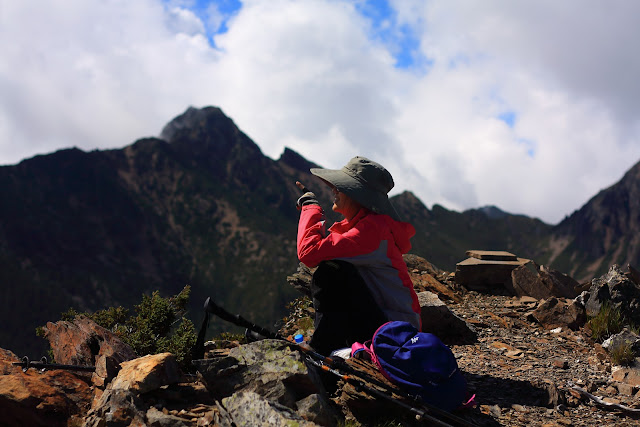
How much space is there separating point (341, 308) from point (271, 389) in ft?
3.79

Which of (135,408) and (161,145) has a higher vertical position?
(161,145)

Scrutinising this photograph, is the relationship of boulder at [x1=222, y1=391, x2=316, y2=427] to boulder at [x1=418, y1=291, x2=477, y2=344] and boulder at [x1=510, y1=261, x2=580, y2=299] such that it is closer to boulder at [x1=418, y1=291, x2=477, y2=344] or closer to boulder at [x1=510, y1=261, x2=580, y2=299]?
boulder at [x1=418, y1=291, x2=477, y2=344]

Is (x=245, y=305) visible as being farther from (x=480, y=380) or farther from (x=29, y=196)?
Answer: (x=480, y=380)

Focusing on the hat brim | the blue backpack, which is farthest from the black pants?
the hat brim

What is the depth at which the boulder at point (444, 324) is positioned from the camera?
8305mm

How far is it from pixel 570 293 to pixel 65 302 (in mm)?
111394

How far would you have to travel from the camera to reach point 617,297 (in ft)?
28.5

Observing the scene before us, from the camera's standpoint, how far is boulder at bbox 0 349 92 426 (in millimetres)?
4445

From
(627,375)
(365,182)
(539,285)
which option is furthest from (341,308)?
(539,285)

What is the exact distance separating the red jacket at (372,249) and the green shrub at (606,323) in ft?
15.7

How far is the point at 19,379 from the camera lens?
15.8ft

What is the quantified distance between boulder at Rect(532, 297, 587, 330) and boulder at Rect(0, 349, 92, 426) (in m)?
7.98

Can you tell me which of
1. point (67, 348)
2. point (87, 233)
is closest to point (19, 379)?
point (67, 348)

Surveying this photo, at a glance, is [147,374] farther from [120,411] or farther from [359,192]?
[359,192]
